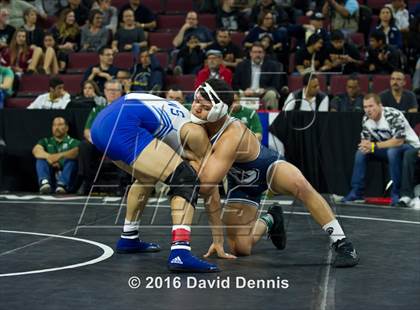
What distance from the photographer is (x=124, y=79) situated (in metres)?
11.8

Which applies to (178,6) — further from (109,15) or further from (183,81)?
(183,81)

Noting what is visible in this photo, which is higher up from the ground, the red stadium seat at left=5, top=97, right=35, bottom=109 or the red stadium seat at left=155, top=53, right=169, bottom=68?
the red stadium seat at left=155, top=53, right=169, bottom=68

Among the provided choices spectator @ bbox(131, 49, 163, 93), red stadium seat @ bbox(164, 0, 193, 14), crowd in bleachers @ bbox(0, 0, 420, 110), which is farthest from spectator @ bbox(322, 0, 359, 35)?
spectator @ bbox(131, 49, 163, 93)

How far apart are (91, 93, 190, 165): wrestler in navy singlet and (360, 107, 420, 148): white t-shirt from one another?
426 cm

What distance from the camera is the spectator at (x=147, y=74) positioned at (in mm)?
11922

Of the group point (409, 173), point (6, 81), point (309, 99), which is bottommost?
point (409, 173)

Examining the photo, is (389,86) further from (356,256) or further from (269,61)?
(356,256)

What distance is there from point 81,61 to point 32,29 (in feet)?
3.02

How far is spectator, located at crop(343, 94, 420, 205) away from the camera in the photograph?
400 inches

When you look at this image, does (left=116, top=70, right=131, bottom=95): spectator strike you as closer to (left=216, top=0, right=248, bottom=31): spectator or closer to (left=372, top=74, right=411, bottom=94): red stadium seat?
(left=216, top=0, right=248, bottom=31): spectator

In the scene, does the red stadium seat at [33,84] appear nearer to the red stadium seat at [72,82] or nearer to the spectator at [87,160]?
the red stadium seat at [72,82]

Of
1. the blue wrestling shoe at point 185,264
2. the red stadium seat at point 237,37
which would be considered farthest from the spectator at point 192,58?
the blue wrestling shoe at point 185,264

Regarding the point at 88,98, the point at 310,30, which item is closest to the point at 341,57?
the point at 310,30

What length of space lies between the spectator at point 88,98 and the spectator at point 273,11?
112 inches
